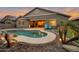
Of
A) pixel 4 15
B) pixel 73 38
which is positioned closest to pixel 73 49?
pixel 73 38

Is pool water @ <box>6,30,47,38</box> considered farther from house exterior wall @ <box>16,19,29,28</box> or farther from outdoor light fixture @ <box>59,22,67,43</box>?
outdoor light fixture @ <box>59,22,67,43</box>

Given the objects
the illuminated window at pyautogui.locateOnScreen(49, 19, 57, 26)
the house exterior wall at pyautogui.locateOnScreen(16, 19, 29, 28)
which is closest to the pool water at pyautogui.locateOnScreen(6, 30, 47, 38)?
the house exterior wall at pyautogui.locateOnScreen(16, 19, 29, 28)

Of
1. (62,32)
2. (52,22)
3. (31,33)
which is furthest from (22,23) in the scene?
(62,32)

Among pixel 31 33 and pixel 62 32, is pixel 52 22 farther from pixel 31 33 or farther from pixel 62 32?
pixel 31 33

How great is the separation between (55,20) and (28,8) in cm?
43

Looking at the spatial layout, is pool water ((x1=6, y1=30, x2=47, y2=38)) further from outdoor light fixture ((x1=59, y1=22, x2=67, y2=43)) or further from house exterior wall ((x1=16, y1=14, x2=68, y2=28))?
outdoor light fixture ((x1=59, y1=22, x2=67, y2=43))

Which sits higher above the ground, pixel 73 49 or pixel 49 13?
pixel 49 13

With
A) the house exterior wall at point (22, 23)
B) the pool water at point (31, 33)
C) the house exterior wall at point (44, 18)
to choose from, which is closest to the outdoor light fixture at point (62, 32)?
the house exterior wall at point (44, 18)

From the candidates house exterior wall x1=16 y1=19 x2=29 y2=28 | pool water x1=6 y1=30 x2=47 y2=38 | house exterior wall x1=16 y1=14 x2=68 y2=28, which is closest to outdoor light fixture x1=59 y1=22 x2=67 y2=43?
house exterior wall x1=16 y1=14 x2=68 y2=28

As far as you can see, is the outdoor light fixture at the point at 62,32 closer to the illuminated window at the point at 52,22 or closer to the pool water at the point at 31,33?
the illuminated window at the point at 52,22

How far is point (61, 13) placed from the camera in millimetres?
2137

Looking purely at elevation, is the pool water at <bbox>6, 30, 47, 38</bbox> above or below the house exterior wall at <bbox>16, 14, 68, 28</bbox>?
below

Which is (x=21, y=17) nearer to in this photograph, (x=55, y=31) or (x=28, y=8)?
(x=28, y=8)
